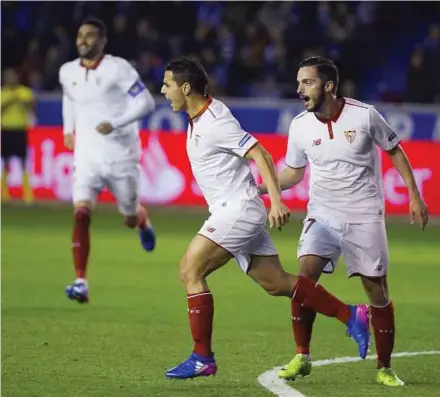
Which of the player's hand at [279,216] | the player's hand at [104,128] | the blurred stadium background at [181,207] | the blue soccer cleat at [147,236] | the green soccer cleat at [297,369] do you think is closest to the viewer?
the player's hand at [279,216]

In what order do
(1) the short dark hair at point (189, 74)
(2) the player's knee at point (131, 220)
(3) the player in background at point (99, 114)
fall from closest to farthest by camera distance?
(1) the short dark hair at point (189, 74)
(3) the player in background at point (99, 114)
(2) the player's knee at point (131, 220)

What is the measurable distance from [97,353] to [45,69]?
15029 millimetres

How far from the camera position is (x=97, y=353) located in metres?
8.09

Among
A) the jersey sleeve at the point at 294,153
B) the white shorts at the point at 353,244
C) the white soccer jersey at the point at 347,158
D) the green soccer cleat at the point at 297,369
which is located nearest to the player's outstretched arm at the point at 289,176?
the jersey sleeve at the point at 294,153

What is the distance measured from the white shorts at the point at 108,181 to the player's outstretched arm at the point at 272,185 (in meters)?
4.27

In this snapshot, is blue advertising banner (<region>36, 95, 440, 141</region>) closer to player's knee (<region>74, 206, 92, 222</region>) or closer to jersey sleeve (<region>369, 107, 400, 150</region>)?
player's knee (<region>74, 206, 92, 222</region>)

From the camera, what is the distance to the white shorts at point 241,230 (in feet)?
23.5

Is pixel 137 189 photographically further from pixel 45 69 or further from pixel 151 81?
pixel 45 69

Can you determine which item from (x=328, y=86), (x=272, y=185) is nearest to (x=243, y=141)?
(x=272, y=185)

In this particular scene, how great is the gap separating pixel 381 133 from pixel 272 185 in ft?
2.37

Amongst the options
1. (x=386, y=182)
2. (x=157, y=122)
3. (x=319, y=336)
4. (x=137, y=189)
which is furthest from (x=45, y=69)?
(x=319, y=336)

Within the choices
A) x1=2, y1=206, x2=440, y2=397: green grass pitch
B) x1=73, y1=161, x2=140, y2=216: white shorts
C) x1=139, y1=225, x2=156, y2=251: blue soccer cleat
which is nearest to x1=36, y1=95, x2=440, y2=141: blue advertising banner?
x1=2, y1=206, x2=440, y2=397: green grass pitch

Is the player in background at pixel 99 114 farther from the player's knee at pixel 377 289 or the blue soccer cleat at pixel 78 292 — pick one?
the player's knee at pixel 377 289

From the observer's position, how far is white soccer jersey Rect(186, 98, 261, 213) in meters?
7.20
